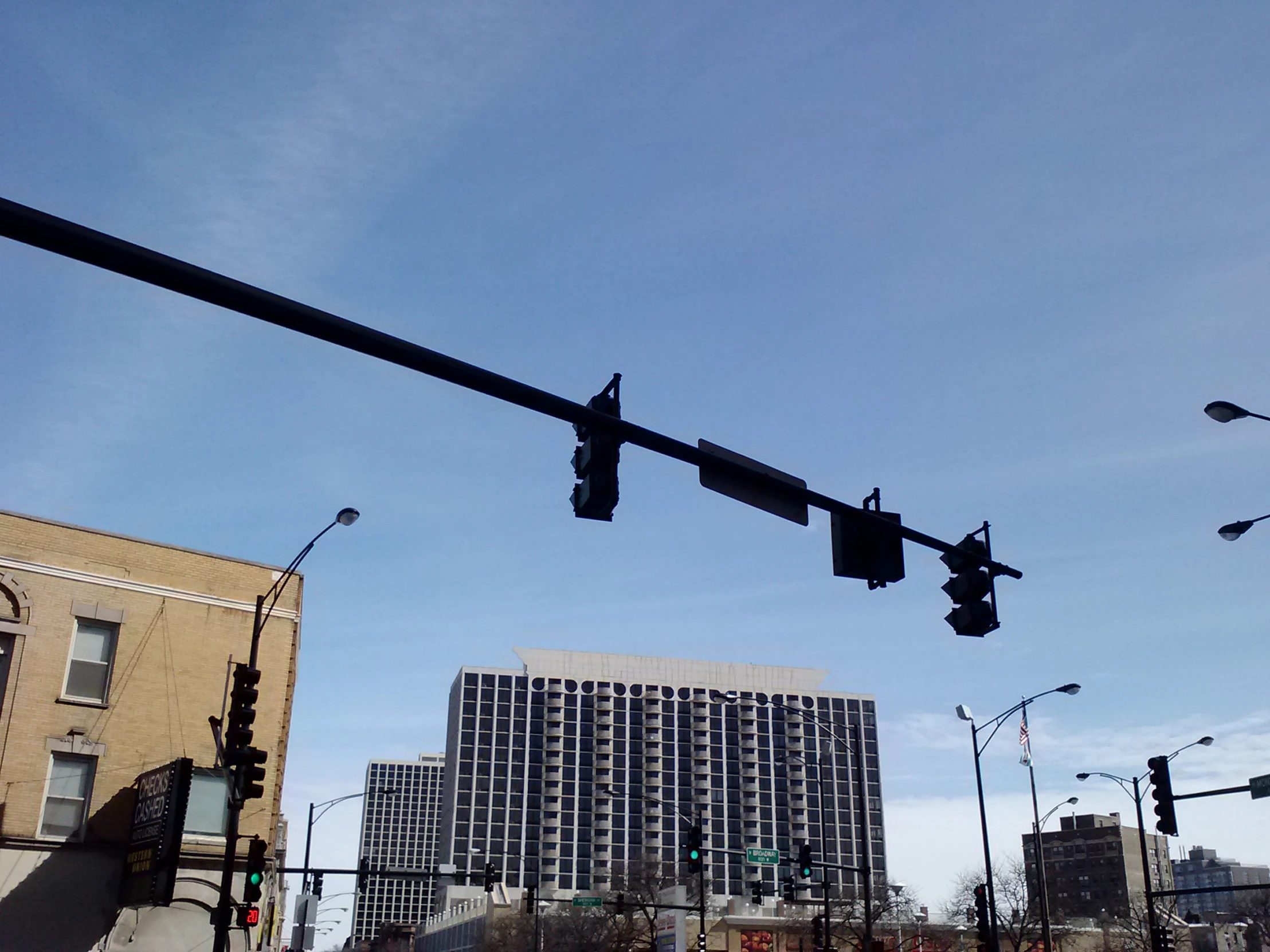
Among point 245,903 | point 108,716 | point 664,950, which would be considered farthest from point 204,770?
point 664,950

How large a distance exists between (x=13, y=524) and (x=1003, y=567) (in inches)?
1105

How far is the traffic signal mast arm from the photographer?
22.9 ft

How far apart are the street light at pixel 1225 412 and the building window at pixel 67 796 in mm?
28247

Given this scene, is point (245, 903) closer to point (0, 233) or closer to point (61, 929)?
point (61, 929)

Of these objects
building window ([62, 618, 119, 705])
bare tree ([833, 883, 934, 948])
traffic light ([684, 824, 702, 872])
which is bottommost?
bare tree ([833, 883, 934, 948])

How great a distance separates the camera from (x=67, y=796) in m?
30.1

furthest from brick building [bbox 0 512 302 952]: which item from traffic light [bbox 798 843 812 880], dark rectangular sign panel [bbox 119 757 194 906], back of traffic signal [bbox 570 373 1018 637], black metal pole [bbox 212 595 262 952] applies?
back of traffic signal [bbox 570 373 1018 637]

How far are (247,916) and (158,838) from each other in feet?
14.3

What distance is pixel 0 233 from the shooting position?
270 inches

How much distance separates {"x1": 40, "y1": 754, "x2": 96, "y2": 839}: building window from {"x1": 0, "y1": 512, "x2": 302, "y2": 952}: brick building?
0.10ft

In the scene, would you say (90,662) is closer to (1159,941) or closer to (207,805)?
(207,805)

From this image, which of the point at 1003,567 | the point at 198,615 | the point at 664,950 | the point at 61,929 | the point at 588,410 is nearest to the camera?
the point at 588,410

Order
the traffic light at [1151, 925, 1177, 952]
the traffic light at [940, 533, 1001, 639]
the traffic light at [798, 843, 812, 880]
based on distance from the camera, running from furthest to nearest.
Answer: the traffic light at [1151, 925, 1177, 952], the traffic light at [798, 843, 812, 880], the traffic light at [940, 533, 1001, 639]

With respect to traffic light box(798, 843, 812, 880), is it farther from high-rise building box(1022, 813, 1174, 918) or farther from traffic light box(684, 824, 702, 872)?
high-rise building box(1022, 813, 1174, 918)
